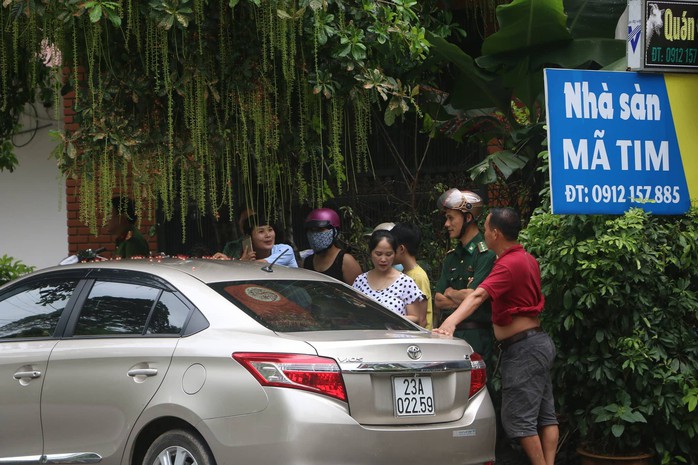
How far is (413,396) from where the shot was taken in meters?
5.93

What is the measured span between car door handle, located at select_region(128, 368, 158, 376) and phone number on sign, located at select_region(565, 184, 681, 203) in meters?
2.98

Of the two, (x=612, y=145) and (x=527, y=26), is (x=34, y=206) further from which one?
(x=612, y=145)

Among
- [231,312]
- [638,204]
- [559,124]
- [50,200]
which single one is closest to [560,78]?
[559,124]

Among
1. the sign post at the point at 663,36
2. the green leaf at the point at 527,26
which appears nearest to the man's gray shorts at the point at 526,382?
the sign post at the point at 663,36

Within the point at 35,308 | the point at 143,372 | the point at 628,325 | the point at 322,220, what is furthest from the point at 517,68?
the point at 143,372

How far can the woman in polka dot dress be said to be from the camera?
8.05m

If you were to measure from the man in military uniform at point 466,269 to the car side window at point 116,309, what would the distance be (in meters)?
2.34

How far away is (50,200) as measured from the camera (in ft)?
43.4

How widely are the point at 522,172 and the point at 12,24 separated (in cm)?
446

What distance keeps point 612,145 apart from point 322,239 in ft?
7.79

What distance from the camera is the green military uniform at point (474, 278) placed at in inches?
311

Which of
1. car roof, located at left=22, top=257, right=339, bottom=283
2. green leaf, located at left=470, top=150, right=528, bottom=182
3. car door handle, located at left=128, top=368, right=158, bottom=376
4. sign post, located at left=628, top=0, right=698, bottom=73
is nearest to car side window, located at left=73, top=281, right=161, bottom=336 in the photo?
car roof, located at left=22, top=257, right=339, bottom=283

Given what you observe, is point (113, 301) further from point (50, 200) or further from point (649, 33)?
point (50, 200)

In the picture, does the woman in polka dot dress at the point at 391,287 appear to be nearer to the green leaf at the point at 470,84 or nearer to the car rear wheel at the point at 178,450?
the green leaf at the point at 470,84
